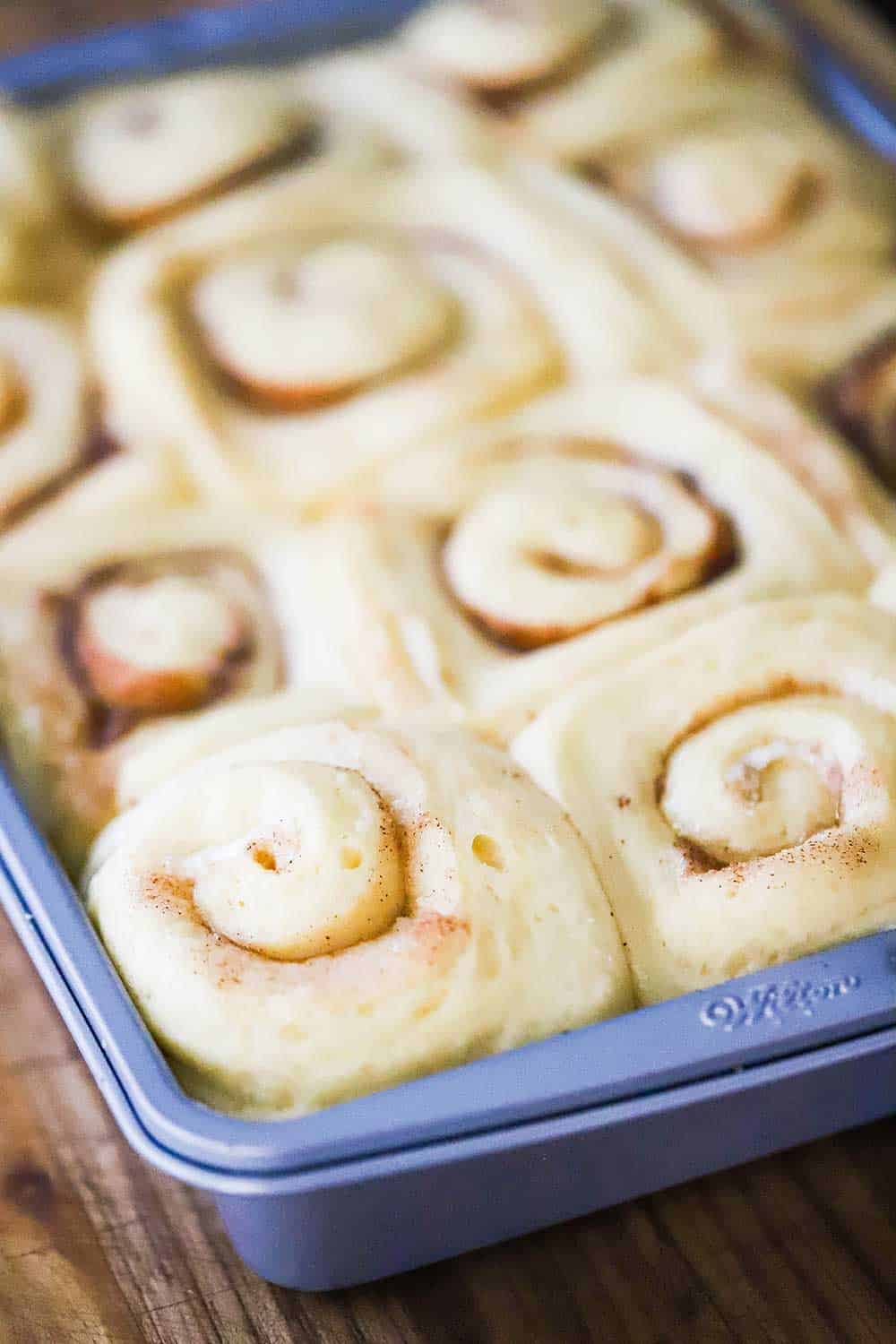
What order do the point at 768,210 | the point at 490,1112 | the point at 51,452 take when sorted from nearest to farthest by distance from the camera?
the point at 490,1112, the point at 51,452, the point at 768,210

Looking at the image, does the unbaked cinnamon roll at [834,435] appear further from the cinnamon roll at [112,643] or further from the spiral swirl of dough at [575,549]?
the cinnamon roll at [112,643]

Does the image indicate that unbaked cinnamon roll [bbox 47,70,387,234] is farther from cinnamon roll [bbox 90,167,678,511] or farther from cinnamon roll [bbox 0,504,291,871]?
cinnamon roll [bbox 0,504,291,871]

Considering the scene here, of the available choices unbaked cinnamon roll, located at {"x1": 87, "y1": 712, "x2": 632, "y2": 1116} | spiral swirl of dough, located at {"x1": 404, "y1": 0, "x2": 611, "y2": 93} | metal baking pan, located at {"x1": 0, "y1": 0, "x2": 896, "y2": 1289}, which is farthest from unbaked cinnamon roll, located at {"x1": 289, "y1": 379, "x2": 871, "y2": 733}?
spiral swirl of dough, located at {"x1": 404, "y1": 0, "x2": 611, "y2": 93}

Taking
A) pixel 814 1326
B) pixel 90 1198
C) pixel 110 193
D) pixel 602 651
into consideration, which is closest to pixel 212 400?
pixel 110 193

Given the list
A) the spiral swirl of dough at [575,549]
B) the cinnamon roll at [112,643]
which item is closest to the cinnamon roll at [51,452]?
the cinnamon roll at [112,643]

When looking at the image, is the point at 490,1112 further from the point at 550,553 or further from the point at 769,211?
the point at 769,211

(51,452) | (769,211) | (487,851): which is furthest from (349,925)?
(769,211)

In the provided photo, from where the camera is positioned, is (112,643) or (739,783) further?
(112,643)
